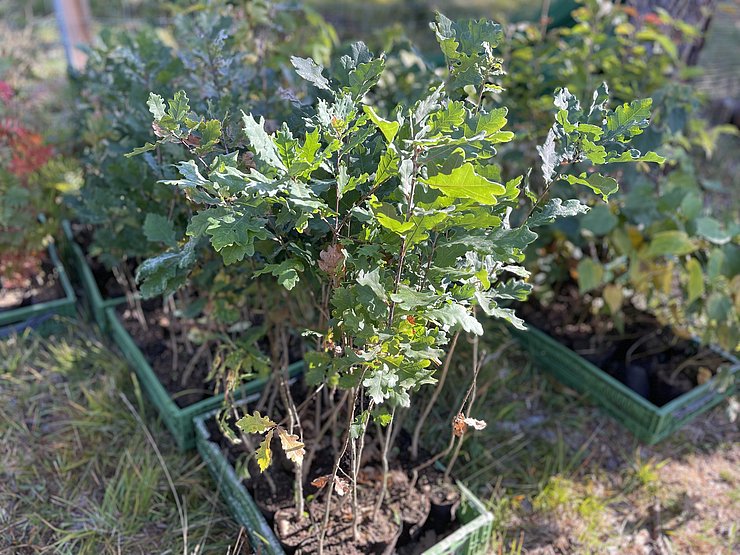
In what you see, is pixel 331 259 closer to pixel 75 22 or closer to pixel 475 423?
pixel 475 423

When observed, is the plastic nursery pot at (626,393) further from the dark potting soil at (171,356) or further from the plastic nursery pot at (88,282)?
the plastic nursery pot at (88,282)

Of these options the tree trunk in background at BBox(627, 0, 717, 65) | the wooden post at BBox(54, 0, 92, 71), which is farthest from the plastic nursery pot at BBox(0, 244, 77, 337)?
the wooden post at BBox(54, 0, 92, 71)

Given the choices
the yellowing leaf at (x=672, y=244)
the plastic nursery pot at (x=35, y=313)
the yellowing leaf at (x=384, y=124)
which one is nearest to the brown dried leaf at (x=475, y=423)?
the yellowing leaf at (x=384, y=124)

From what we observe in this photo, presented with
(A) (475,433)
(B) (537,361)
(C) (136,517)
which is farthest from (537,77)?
(C) (136,517)

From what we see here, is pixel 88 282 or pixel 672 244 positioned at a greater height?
pixel 672 244

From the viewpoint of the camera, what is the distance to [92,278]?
2561 millimetres

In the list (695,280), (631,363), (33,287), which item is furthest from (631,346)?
(33,287)

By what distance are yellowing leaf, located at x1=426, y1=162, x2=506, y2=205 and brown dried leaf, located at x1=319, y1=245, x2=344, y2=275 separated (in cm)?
25

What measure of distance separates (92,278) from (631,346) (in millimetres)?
2287

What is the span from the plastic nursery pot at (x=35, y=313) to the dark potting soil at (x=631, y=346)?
6.33ft

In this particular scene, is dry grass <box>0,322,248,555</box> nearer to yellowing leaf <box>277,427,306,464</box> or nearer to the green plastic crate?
the green plastic crate

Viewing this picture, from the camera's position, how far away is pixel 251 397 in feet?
6.62

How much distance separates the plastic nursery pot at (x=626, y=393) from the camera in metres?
2.14

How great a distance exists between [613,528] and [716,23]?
21.1 ft
